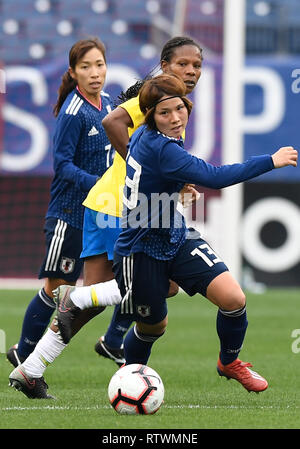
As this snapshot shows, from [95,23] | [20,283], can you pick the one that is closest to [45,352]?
[20,283]

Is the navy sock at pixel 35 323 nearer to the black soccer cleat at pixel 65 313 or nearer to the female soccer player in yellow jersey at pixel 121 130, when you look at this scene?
the female soccer player in yellow jersey at pixel 121 130

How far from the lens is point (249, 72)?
51.0 feet

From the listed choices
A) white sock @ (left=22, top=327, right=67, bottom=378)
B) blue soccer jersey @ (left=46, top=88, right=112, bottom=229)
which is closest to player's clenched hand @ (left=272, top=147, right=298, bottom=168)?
white sock @ (left=22, top=327, right=67, bottom=378)

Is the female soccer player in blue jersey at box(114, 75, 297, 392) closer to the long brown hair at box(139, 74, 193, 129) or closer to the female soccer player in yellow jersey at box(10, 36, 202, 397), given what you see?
the long brown hair at box(139, 74, 193, 129)

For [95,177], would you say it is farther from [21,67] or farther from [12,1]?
[12,1]

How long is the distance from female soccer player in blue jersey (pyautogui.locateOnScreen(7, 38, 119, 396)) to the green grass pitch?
16.4 inches

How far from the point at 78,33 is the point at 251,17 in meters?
3.03

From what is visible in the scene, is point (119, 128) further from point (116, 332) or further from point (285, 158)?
point (116, 332)

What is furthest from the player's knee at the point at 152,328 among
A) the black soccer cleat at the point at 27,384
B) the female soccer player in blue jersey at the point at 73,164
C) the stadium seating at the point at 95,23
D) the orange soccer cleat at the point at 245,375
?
the stadium seating at the point at 95,23


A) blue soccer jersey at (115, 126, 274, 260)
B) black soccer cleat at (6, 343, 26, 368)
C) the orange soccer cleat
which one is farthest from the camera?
black soccer cleat at (6, 343, 26, 368)

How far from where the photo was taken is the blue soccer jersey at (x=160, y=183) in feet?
16.4

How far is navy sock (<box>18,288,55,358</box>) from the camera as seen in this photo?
6.45 metres

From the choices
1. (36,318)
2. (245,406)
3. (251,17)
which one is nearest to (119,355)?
(36,318)

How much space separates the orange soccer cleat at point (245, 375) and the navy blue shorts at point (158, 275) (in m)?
0.50
